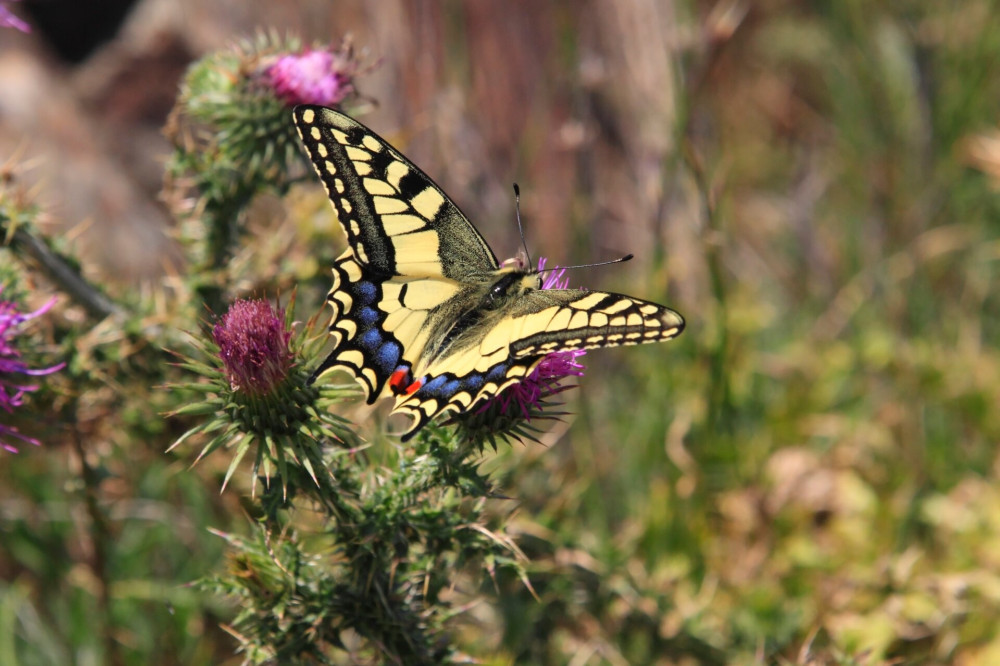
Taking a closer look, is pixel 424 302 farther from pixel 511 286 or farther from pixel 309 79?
pixel 309 79

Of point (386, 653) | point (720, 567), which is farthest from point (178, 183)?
point (720, 567)

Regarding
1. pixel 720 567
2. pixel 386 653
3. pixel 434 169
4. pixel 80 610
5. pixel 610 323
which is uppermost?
pixel 434 169

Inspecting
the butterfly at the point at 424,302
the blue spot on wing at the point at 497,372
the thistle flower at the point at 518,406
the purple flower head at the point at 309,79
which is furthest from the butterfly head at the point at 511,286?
the purple flower head at the point at 309,79

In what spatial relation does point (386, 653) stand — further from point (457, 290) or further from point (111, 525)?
point (111, 525)

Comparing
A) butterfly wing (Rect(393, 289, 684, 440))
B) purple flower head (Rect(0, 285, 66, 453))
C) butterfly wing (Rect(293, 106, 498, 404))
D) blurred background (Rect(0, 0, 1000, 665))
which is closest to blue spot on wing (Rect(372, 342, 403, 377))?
butterfly wing (Rect(293, 106, 498, 404))

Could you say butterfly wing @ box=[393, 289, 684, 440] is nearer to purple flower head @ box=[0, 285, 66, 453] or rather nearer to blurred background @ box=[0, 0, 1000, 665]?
blurred background @ box=[0, 0, 1000, 665]

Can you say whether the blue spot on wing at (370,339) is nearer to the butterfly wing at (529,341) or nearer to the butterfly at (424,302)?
the butterfly at (424,302)

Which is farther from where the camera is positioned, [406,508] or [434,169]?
[434,169]
